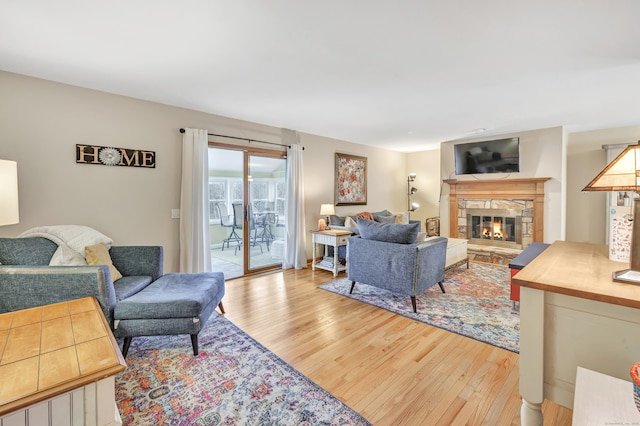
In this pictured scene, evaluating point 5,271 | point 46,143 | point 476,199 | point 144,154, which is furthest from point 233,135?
point 476,199

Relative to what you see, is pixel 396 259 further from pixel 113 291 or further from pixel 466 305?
pixel 113 291

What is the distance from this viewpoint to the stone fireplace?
5.04 meters

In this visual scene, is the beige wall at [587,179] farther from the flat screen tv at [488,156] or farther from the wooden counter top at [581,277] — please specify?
the wooden counter top at [581,277]

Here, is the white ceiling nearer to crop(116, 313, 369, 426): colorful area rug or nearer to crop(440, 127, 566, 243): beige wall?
crop(440, 127, 566, 243): beige wall

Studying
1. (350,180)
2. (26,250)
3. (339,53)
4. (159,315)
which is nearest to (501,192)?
(350,180)

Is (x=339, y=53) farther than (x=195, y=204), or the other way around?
(x=195, y=204)

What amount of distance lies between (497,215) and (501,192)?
496 mm

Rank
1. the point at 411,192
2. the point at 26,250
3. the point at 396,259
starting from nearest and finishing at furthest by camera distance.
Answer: the point at 26,250
the point at 396,259
the point at 411,192

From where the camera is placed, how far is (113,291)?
2.17 m

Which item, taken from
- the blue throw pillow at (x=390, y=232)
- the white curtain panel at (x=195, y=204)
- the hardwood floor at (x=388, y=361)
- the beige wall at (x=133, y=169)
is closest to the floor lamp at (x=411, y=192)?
the beige wall at (x=133, y=169)

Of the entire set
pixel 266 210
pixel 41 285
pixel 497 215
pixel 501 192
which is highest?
pixel 501 192

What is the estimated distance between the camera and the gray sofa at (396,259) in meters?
2.98

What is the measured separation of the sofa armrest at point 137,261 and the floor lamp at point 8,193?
3.49ft

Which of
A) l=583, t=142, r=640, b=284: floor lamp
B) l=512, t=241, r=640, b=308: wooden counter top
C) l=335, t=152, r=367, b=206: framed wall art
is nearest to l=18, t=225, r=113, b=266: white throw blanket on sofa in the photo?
l=512, t=241, r=640, b=308: wooden counter top
